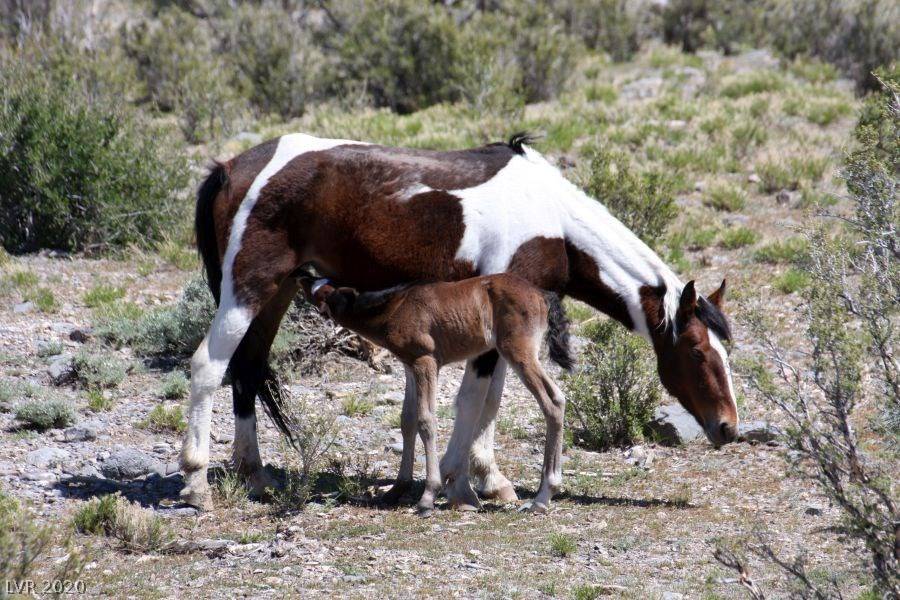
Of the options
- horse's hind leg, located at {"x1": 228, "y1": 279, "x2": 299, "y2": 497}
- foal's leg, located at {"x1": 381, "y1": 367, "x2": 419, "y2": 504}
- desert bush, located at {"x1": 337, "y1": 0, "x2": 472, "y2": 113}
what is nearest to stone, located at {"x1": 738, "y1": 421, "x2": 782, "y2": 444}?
foal's leg, located at {"x1": 381, "y1": 367, "x2": 419, "y2": 504}

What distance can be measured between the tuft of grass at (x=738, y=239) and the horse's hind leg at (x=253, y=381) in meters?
7.14

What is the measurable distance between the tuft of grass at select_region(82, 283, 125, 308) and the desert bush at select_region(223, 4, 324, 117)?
958 cm

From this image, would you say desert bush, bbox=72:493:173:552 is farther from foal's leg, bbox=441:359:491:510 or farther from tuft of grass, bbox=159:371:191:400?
tuft of grass, bbox=159:371:191:400

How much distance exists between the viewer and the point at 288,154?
278 inches

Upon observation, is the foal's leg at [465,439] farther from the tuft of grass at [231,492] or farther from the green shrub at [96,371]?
the green shrub at [96,371]

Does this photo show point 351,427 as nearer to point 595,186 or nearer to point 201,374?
point 201,374

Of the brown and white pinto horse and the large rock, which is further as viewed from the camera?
the large rock

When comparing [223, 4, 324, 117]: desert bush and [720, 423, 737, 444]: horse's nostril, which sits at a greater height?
[223, 4, 324, 117]: desert bush

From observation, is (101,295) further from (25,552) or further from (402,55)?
(402,55)

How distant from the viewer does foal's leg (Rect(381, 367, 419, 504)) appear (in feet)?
22.6

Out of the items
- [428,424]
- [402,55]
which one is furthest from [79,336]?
[402,55]

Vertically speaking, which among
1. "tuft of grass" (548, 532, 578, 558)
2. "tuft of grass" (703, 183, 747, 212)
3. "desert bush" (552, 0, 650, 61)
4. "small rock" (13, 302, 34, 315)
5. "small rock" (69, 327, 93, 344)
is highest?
"desert bush" (552, 0, 650, 61)

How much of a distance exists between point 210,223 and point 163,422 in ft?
6.78

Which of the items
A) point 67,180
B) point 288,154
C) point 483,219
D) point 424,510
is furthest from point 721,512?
point 67,180
